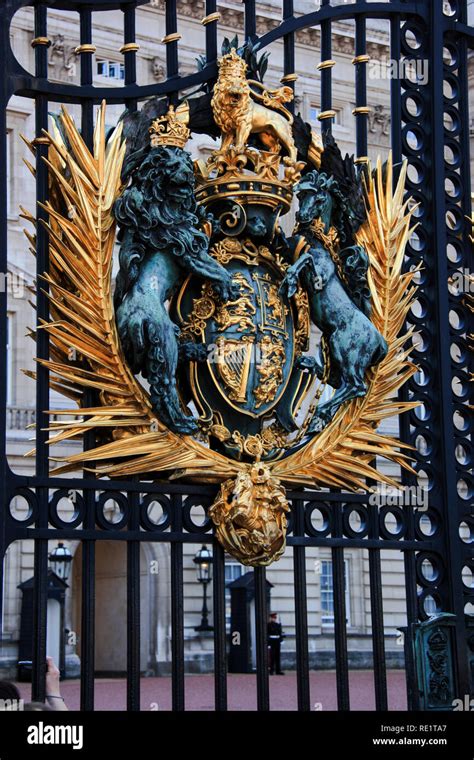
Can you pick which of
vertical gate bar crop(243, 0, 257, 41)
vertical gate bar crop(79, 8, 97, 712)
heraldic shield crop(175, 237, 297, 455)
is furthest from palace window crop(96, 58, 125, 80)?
heraldic shield crop(175, 237, 297, 455)

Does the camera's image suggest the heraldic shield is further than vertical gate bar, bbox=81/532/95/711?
Yes

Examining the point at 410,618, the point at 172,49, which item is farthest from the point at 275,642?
the point at 172,49

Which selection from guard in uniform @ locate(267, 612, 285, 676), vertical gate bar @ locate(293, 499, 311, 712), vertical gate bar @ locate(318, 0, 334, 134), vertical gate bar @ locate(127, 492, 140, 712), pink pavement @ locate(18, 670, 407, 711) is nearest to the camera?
vertical gate bar @ locate(127, 492, 140, 712)

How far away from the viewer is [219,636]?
9.50 metres

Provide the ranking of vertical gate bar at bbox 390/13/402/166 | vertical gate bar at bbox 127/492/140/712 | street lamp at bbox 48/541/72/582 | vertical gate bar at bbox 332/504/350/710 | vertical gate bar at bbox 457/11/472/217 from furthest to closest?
street lamp at bbox 48/541/72/582 → vertical gate bar at bbox 457/11/472/217 → vertical gate bar at bbox 390/13/402/166 → vertical gate bar at bbox 332/504/350/710 → vertical gate bar at bbox 127/492/140/712

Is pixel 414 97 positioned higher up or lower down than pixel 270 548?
higher up

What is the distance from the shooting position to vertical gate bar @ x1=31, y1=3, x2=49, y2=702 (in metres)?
8.74

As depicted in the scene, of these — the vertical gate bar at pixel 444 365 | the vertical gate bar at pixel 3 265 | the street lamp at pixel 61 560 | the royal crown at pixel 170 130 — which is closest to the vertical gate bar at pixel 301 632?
the vertical gate bar at pixel 444 365

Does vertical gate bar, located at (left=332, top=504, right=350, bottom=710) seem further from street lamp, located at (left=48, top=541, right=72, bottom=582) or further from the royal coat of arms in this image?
street lamp, located at (left=48, top=541, right=72, bottom=582)

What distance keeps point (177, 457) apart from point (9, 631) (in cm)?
1408

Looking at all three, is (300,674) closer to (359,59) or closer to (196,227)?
(196,227)

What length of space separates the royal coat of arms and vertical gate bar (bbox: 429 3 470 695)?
0.41 metres

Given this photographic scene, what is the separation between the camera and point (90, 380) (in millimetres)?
9305

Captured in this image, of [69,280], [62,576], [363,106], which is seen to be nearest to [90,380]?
[69,280]
